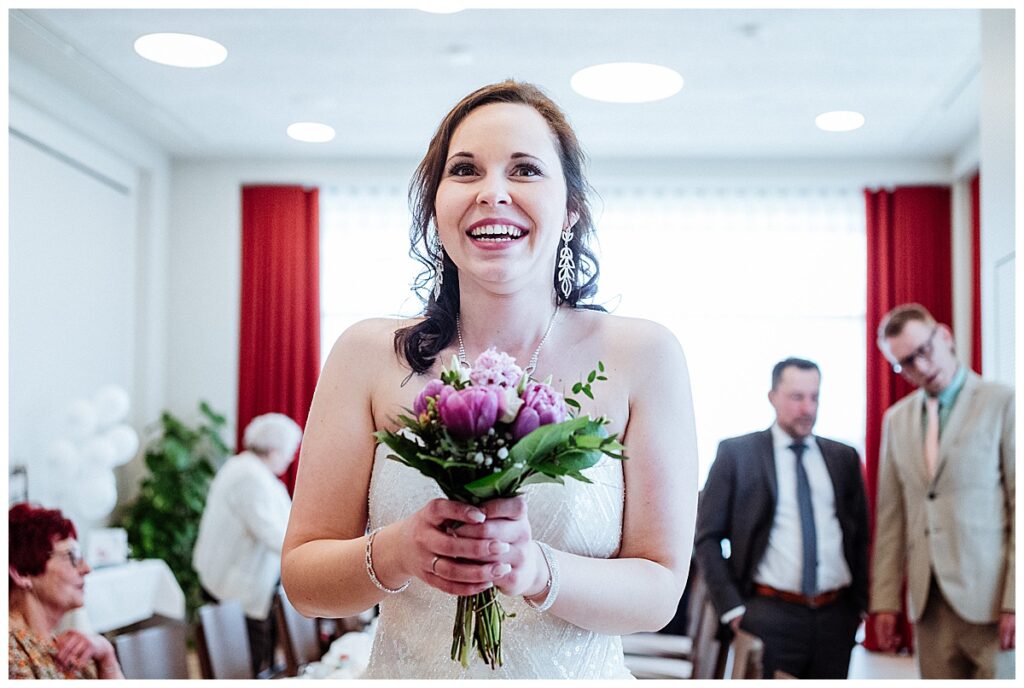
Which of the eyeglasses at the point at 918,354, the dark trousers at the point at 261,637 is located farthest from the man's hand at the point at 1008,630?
the dark trousers at the point at 261,637

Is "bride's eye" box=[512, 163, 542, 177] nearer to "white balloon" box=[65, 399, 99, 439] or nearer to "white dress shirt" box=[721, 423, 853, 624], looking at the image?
"white dress shirt" box=[721, 423, 853, 624]

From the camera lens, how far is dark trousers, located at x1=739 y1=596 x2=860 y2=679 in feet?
13.1

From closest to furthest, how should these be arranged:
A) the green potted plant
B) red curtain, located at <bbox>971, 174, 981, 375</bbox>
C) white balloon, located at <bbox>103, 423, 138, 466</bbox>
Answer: white balloon, located at <bbox>103, 423, 138, 466</bbox>, the green potted plant, red curtain, located at <bbox>971, 174, 981, 375</bbox>

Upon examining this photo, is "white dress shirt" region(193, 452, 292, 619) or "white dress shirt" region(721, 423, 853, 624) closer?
"white dress shirt" region(721, 423, 853, 624)

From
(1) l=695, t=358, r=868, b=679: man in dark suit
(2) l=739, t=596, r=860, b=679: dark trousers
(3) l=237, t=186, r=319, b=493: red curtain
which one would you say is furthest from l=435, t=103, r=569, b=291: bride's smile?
(3) l=237, t=186, r=319, b=493: red curtain

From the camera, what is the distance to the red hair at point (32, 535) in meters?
3.04

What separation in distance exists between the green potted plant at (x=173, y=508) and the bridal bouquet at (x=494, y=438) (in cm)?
596

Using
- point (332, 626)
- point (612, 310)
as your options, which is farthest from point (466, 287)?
point (332, 626)

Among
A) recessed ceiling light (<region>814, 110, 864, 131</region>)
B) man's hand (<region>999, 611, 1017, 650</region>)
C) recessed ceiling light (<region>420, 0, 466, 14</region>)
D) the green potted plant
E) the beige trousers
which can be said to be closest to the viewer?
man's hand (<region>999, 611, 1017, 650</region>)

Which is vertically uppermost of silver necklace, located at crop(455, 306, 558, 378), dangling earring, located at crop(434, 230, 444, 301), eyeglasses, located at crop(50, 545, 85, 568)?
dangling earring, located at crop(434, 230, 444, 301)

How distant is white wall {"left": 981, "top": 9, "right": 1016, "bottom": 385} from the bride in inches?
102

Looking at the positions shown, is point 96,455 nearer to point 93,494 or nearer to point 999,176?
point 93,494

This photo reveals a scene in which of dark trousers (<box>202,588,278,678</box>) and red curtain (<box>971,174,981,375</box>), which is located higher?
red curtain (<box>971,174,981,375</box>)

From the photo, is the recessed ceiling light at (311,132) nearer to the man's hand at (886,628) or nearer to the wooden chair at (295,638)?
the wooden chair at (295,638)
